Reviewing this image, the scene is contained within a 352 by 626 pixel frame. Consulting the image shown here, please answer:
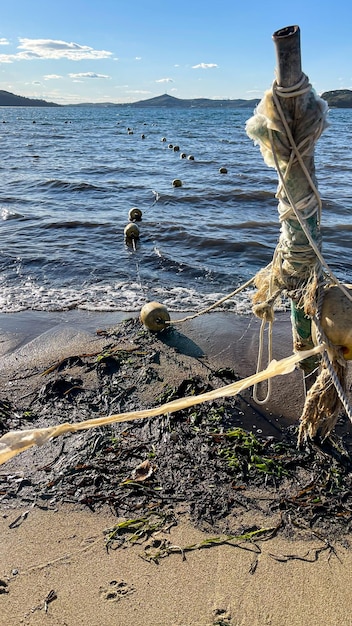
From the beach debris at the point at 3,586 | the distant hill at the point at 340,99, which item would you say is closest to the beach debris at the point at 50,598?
the beach debris at the point at 3,586

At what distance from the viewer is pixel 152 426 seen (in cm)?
423

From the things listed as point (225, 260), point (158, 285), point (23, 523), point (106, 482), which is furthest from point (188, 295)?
point (23, 523)

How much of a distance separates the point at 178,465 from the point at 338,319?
73.6 inches

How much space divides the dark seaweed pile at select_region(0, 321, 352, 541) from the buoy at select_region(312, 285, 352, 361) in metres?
1.31

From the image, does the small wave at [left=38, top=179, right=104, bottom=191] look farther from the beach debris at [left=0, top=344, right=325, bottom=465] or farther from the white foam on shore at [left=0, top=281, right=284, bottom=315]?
the beach debris at [left=0, top=344, right=325, bottom=465]

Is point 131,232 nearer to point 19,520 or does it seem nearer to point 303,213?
point 303,213

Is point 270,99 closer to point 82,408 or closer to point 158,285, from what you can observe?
point 82,408

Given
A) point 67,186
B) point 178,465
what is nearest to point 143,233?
point 67,186

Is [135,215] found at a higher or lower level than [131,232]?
higher

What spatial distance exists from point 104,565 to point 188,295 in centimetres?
562

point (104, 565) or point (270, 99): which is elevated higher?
point (270, 99)

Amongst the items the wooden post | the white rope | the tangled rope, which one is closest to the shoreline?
the wooden post

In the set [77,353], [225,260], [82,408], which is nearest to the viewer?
[82,408]

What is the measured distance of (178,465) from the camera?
146 inches
